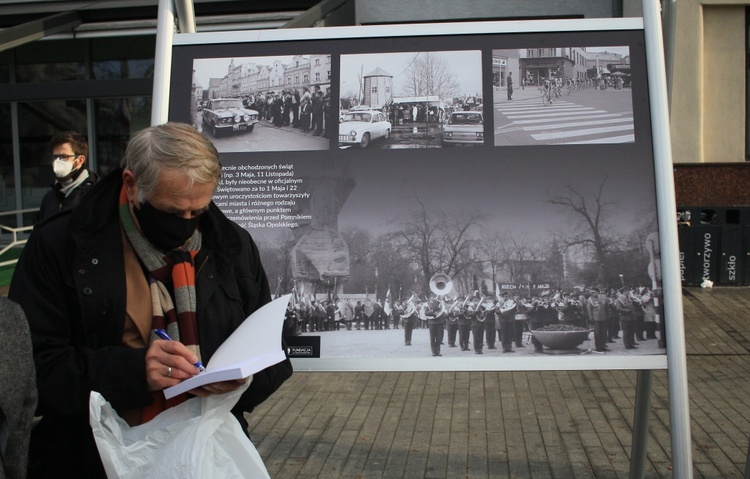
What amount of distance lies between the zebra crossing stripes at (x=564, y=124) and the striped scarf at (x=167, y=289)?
4.70 ft

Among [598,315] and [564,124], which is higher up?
[564,124]

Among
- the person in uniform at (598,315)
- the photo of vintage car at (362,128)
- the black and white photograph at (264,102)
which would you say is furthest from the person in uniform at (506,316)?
the black and white photograph at (264,102)

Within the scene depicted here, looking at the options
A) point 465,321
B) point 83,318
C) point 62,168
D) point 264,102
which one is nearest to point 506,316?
point 465,321

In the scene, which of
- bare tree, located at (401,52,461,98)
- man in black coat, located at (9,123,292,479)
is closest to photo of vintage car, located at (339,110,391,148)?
bare tree, located at (401,52,461,98)

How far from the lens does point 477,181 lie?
312 centimetres

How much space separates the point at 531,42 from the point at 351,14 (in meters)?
10.2

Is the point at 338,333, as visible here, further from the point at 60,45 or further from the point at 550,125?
the point at 60,45

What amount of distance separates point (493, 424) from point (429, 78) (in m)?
3.26

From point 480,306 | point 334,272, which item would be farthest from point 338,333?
point 480,306

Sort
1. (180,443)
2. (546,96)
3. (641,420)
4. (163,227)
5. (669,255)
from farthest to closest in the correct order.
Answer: (641,420)
(546,96)
(669,255)
(163,227)
(180,443)

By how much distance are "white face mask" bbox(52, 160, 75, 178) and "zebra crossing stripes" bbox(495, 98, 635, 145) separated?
4470 mm

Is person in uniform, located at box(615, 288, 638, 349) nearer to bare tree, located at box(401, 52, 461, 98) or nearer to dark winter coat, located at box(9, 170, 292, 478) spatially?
bare tree, located at box(401, 52, 461, 98)

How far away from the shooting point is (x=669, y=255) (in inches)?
117

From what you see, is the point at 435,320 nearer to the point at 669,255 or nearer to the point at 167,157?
the point at 669,255
